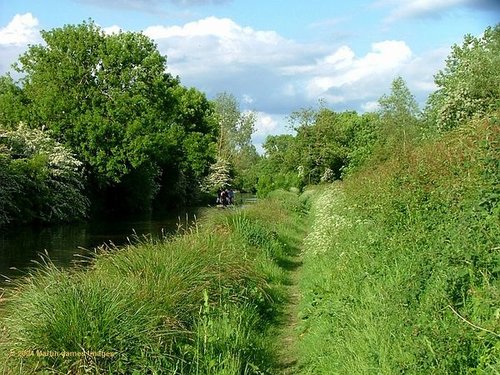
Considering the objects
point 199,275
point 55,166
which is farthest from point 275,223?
point 55,166

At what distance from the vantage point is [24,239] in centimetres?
2733

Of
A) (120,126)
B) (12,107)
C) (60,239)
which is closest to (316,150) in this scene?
(120,126)

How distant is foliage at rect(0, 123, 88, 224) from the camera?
32.2 metres

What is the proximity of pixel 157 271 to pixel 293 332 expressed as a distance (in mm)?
2477

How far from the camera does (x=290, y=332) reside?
33.1 feet

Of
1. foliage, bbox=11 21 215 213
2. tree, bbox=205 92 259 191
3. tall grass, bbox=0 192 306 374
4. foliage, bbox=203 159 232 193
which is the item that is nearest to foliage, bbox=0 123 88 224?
foliage, bbox=11 21 215 213

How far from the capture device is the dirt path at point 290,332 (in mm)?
8413

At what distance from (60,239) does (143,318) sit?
72.8ft

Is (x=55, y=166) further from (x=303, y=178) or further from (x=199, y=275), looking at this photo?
(x=199, y=275)

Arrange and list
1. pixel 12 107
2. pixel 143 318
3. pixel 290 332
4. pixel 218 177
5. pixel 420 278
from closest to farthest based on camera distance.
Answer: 1. pixel 143 318
2. pixel 420 278
3. pixel 290 332
4. pixel 12 107
5. pixel 218 177

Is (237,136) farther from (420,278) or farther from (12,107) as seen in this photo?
(420,278)

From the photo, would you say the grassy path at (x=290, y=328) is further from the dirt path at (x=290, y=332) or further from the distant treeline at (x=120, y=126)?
the distant treeline at (x=120, y=126)

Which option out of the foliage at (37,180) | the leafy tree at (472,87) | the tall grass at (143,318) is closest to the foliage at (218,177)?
the foliage at (37,180)

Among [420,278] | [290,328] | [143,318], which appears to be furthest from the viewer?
[290,328]
